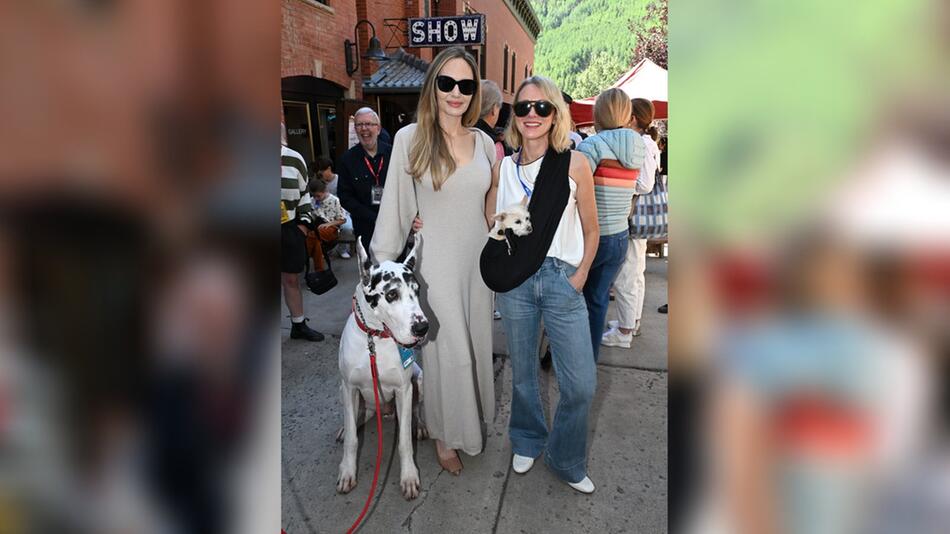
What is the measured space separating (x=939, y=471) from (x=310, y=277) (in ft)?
15.7

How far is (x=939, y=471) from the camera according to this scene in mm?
496

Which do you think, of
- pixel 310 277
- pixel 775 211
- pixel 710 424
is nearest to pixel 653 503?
pixel 710 424

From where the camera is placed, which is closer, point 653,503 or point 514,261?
point 514,261

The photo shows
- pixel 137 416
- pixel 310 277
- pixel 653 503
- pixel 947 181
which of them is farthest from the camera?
pixel 310 277

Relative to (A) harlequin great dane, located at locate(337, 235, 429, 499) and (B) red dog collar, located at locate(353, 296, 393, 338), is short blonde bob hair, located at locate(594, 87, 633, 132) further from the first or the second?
(B) red dog collar, located at locate(353, 296, 393, 338)

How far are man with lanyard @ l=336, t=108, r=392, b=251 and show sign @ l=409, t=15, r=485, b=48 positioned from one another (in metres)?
9.43

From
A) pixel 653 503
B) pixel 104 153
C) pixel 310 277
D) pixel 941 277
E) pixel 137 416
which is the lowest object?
pixel 653 503

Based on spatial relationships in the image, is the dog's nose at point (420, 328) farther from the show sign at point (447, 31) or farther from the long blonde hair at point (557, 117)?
the show sign at point (447, 31)

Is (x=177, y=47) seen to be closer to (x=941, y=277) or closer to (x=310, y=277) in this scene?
(x=941, y=277)

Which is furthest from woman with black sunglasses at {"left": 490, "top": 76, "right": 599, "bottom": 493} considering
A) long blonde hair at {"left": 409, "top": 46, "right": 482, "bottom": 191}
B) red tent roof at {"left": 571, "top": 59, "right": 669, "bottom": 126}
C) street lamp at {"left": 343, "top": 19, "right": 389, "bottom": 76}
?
street lamp at {"left": 343, "top": 19, "right": 389, "bottom": 76}

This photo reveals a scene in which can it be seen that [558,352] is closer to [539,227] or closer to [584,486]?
[539,227]

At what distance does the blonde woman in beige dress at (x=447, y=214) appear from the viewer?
2555mm

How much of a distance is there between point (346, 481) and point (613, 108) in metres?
2.90

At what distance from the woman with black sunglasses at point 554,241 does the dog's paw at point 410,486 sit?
87cm
